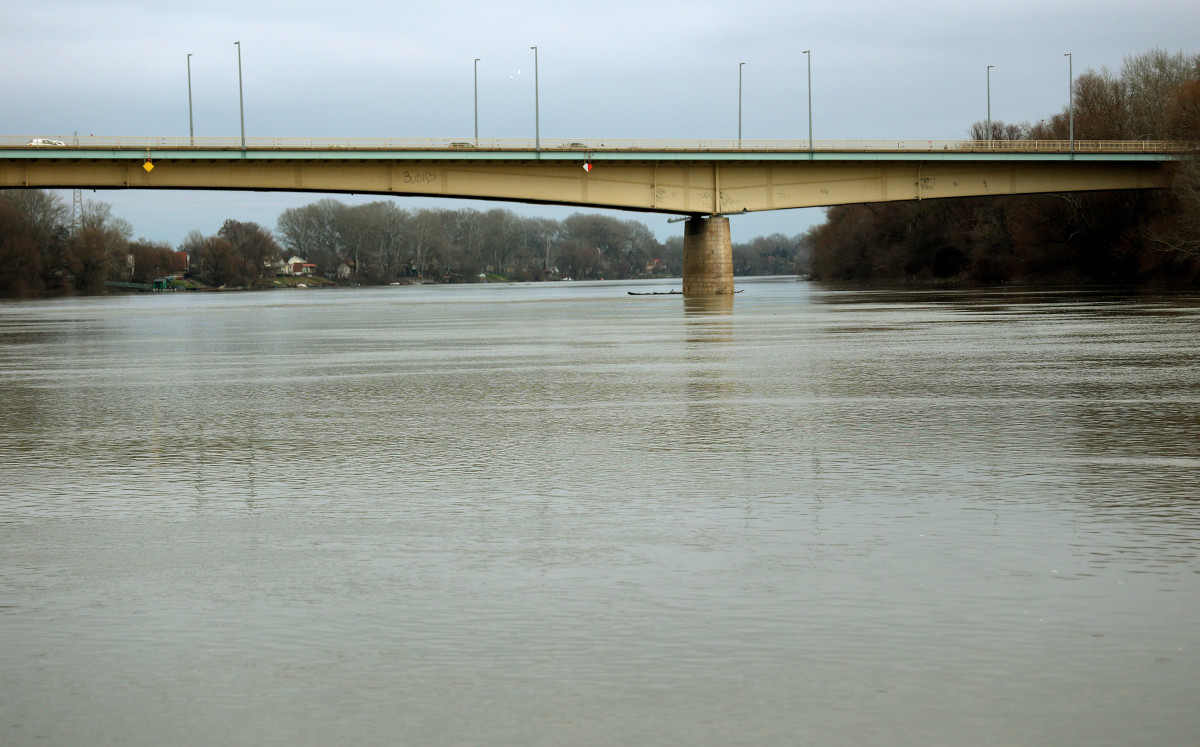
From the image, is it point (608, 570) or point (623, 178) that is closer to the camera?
point (608, 570)

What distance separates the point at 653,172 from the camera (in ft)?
239

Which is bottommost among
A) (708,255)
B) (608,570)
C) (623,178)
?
(608,570)

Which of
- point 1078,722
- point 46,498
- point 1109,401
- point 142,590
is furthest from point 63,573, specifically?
point 1109,401

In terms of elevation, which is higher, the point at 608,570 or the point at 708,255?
the point at 708,255

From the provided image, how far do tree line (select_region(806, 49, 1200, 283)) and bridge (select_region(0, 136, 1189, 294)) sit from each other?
3.83 m

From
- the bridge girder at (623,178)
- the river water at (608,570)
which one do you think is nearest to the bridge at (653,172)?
the bridge girder at (623,178)

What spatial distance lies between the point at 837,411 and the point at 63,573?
9.06 meters

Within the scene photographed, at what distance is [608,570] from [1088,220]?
84684mm

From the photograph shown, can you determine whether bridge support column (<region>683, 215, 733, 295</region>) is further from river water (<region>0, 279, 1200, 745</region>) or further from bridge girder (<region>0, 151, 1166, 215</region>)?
river water (<region>0, 279, 1200, 745</region>)

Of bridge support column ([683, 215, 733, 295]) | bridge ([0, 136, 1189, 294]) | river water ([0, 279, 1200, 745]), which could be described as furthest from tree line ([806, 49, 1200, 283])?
river water ([0, 279, 1200, 745])

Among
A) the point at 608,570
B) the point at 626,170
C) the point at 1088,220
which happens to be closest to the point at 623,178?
the point at 626,170

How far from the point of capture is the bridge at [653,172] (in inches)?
2504

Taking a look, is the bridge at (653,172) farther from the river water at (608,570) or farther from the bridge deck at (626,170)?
the river water at (608,570)

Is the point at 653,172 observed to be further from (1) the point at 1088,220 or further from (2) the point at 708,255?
(1) the point at 1088,220
